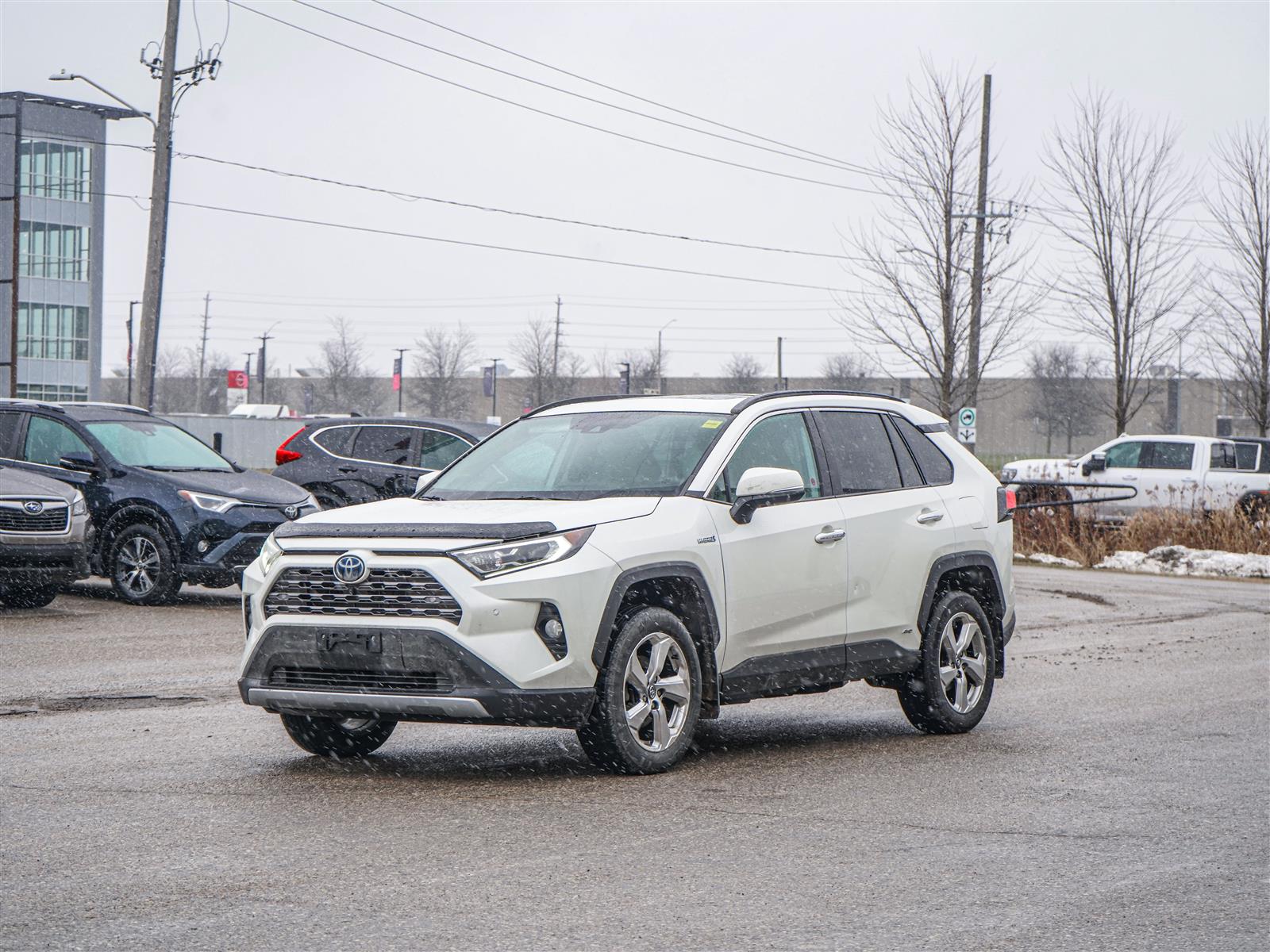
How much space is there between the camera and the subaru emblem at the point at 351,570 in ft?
23.2

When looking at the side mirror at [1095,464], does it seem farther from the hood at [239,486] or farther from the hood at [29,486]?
the hood at [29,486]

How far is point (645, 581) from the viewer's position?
7.42 meters

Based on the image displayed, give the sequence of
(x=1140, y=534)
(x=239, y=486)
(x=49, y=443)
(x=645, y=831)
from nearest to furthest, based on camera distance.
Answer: (x=645, y=831)
(x=239, y=486)
(x=49, y=443)
(x=1140, y=534)

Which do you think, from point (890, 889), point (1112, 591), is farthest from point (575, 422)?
point (1112, 591)

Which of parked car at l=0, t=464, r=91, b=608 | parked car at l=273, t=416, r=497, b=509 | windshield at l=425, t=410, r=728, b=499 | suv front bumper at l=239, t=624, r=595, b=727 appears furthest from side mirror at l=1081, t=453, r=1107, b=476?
suv front bumper at l=239, t=624, r=595, b=727

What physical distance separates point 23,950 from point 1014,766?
4956mm

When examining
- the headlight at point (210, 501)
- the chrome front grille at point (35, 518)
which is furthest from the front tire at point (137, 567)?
the chrome front grille at point (35, 518)

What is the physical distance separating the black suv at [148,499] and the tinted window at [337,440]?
2.84 meters

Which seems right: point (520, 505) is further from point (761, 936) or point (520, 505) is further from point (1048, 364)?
point (1048, 364)

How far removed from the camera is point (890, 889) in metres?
5.51

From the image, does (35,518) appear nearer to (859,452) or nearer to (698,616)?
(859,452)

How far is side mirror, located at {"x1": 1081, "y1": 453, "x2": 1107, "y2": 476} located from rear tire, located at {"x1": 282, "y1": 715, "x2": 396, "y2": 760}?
2331 centimetres

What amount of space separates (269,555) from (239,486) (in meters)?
8.48

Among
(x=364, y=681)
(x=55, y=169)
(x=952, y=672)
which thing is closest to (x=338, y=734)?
(x=364, y=681)
